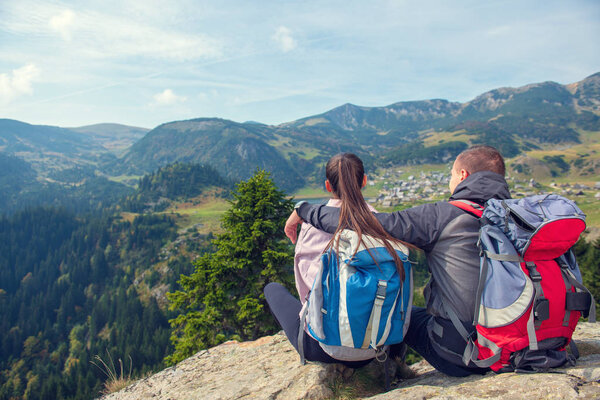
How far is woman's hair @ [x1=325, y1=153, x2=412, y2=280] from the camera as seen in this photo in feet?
10.5

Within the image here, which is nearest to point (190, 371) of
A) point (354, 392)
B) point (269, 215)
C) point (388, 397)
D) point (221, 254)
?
point (354, 392)

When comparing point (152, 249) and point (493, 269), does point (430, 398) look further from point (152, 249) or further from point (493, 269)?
point (152, 249)

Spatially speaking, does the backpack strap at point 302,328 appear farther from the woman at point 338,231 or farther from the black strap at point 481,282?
the black strap at point 481,282

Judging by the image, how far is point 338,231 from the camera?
3.30 metres

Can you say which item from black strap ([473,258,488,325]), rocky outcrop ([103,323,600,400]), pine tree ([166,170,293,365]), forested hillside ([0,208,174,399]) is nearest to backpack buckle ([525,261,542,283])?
black strap ([473,258,488,325])

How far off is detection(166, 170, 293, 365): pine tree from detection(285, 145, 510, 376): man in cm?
913

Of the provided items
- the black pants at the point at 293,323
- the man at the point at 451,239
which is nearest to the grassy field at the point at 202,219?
the black pants at the point at 293,323

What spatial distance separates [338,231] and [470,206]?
139 cm

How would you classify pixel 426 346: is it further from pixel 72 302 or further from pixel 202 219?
pixel 202 219

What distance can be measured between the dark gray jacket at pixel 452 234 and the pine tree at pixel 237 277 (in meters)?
9.44

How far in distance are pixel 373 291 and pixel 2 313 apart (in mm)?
161854

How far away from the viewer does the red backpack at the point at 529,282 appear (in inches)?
108

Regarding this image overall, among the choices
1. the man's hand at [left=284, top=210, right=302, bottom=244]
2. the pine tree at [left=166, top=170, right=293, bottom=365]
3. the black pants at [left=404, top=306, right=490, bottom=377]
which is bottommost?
the pine tree at [left=166, top=170, right=293, bottom=365]

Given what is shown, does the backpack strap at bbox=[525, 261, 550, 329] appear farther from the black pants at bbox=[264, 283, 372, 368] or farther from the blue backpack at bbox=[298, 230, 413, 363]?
the black pants at bbox=[264, 283, 372, 368]
